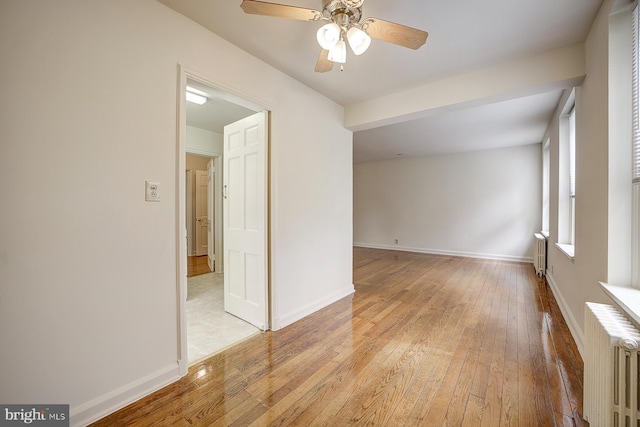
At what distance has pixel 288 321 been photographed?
8.76 feet

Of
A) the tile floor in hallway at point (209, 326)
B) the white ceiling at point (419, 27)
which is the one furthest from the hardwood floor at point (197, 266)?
the white ceiling at point (419, 27)

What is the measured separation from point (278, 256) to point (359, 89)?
2.10 meters

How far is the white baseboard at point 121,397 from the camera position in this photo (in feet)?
4.59

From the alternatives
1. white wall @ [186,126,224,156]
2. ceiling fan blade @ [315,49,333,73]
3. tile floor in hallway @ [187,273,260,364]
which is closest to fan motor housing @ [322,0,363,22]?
ceiling fan blade @ [315,49,333,73]

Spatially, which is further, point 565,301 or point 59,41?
point 565,301

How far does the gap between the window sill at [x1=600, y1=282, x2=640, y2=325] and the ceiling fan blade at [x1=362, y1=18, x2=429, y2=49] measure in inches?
68.1

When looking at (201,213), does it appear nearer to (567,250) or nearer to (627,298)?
(567,250)

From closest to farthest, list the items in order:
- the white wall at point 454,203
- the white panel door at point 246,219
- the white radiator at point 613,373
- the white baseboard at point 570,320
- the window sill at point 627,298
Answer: the white radiator at point 613,373 < the window sill at point 627,298 < the white baseboard at point 570,320 < the white panel door at point 246,219 < the white wall at point 454,203

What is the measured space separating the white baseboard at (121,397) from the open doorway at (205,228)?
18cm

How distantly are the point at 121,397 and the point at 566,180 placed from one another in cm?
493

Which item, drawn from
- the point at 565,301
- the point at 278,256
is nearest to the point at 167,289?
the point at 278,256

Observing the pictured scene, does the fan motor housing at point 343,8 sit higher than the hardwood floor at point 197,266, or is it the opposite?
the fan motor housing at point 343,8

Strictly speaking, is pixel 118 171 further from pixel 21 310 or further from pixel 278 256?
pixel 278 256

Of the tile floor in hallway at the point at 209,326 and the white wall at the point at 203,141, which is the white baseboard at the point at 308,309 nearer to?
the tile floor in hallway at the point at 209,326
